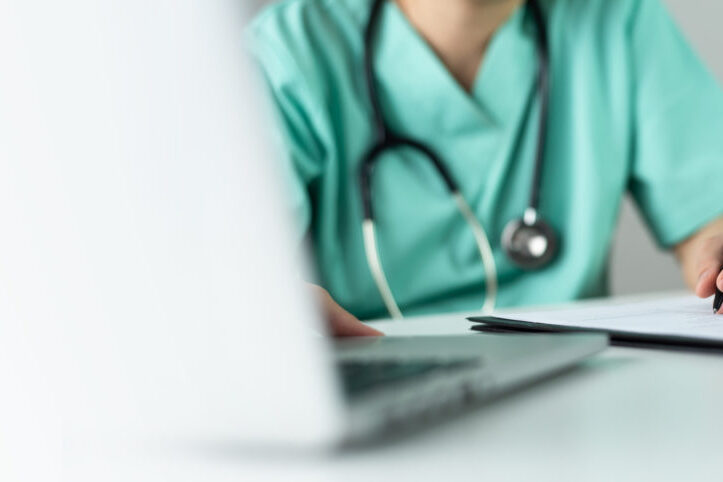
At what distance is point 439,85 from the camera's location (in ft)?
3.13

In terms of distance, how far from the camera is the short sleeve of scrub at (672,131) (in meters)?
0.98

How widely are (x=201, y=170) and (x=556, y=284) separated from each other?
2.65 feet

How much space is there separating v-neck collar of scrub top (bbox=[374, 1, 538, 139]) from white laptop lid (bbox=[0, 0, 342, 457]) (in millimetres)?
805

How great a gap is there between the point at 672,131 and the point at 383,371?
868mm

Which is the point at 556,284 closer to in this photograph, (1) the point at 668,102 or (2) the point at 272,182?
(1) the point at 668,102

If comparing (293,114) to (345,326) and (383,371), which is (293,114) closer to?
(345,326)

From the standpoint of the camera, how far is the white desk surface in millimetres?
194

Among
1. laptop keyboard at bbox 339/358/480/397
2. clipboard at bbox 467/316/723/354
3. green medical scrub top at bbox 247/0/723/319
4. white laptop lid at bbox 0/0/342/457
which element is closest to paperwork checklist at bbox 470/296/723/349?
clipboard at bbox 467/316/723/354

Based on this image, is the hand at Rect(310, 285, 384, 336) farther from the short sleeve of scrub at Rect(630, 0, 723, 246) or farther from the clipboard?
the short sleeve of scrub at Rect(630, 0, 723, 246)

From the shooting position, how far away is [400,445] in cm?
22

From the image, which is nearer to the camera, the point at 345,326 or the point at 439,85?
the point at 345,326

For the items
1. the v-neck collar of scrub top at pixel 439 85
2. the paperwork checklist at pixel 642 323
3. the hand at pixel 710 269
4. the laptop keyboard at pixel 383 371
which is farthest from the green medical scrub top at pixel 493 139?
the laptop keyboard at pixel 383 371

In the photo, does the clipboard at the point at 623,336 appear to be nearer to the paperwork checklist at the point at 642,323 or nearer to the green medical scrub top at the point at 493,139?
the paperwork checklist at the point at 642,323

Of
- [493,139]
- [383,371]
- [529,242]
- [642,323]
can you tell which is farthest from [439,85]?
[383,371]
